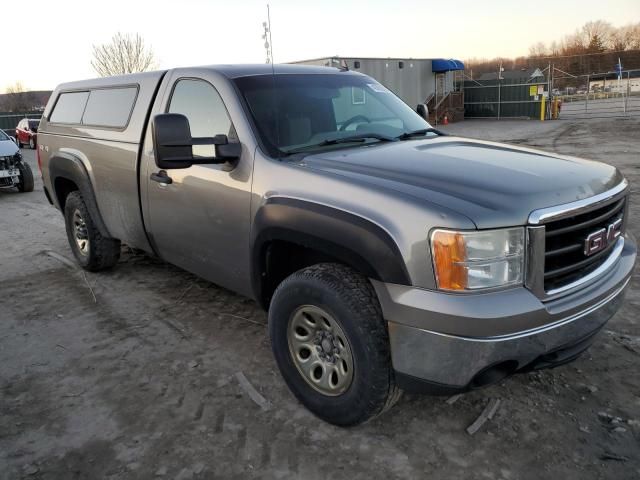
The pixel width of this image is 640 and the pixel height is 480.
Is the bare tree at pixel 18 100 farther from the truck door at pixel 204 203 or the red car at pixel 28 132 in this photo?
the truck door at pixel 204 203

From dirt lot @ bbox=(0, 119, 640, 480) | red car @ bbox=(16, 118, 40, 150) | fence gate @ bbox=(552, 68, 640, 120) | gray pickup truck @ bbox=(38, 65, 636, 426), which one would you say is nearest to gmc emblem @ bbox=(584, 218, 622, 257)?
gray pickup truck @ bbox=(38, 65, 636, 426)

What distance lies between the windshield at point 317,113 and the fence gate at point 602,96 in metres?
25.1

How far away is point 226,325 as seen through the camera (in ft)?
13.3

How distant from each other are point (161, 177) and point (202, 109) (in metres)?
0.58

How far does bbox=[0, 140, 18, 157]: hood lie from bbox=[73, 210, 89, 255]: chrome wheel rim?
6948 millimetres

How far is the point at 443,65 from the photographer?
29188 millimetres

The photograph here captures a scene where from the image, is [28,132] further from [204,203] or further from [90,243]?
[204,203]

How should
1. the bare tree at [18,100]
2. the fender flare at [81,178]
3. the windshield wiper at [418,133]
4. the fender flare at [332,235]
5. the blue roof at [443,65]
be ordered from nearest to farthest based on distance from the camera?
the fender flare at [332,235], the windshield wiper at [418,133], the fender flare at [81,178], the blue roof at [443,65], the bare tree at [18,100]

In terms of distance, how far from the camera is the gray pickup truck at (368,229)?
2211 millimetres

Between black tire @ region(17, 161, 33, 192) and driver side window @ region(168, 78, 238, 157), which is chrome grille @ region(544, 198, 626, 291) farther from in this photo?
black tire @ region(17, 161, 33, 192)

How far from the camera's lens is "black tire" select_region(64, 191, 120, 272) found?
16.7 feet

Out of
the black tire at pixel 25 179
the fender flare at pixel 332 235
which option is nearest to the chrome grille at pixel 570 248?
the fender flare at pixel 332 235

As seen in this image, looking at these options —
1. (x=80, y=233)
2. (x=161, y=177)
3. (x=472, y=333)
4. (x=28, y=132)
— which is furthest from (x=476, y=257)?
(x=28, y=132)

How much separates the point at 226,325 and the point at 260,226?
55.2 inches
